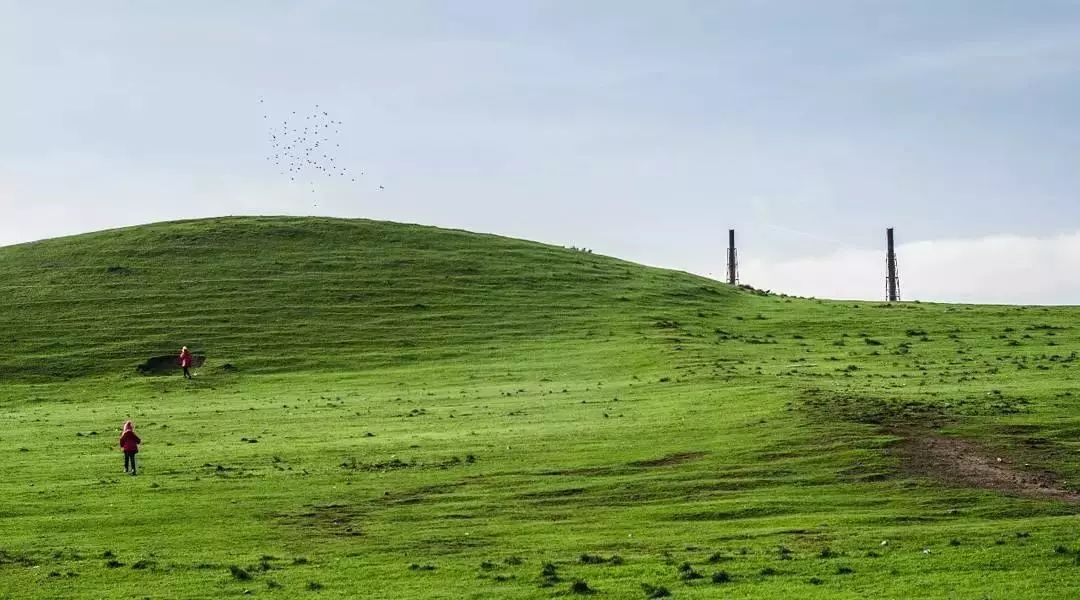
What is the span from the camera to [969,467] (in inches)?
1473

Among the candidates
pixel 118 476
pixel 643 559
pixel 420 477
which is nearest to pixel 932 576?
pixel 643 559

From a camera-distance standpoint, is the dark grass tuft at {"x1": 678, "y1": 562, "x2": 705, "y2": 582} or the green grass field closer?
the dark grass tuft at {"x1": 678, "y1": 562, "x2": 705, "y2": 582}

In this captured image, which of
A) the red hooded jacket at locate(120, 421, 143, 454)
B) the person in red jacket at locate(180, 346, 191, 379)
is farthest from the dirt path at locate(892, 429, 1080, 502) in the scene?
the person in red jacket at locate(180, 346, 191, 379)

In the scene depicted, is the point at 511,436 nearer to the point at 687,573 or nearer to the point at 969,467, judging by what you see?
the point at 969,467

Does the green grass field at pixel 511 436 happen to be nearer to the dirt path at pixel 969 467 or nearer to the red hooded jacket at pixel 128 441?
the dirt path at pixel 969 467

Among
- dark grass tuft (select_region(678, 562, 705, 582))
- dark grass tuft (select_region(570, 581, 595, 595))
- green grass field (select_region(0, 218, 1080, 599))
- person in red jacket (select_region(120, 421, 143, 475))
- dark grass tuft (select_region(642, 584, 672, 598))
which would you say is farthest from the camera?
person in red jacket (select_region(120, 421, 143, 475))

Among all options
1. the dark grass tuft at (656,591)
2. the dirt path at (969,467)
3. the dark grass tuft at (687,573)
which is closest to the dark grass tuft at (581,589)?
the dark grass tuft at (656,591)

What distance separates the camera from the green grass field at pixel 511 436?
1083 inches

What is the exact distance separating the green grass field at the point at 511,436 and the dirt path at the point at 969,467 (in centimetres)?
14

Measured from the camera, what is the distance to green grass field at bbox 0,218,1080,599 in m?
27.5

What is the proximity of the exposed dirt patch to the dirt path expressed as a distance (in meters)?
5.90

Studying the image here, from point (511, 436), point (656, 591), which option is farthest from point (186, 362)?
point (656, 591)

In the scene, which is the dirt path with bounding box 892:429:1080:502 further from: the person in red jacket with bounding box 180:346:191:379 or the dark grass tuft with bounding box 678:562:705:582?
the person in red jacket with bounding box 180:346:191:379

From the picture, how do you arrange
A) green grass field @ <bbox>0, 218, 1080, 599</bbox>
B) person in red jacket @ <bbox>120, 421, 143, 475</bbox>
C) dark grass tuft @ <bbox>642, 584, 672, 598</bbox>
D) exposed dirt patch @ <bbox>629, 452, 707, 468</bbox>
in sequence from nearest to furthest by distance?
dark grass tuft @ <bbox>642, 584, 672, 598</bbox> → green grass field @ <bbox>0, 218, 1080, 599</bbox> → exposed dirt patch @ <bbox>629, 452, 707, 468</bbox> → person in red jacket @ <bbox>120, 421, 143, 475</bbox>
